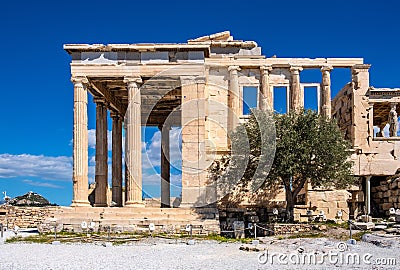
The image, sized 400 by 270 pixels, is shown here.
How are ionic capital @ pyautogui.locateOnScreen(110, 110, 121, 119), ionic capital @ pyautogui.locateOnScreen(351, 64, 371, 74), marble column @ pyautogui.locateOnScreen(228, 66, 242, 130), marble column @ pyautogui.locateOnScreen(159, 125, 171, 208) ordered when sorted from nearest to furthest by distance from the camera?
marble column @ pyautogui.locateOnScreen(228, 66, 242, 130)
ionic capital @ pyautogui.locateOnScreen(110, 110, 121, 119)
ionic capital @ pyautogui.locateOnScreen(351, 64, 371, 74)
marble column @ pyautogui.locateOnScreen(159, 125, 171, 208)

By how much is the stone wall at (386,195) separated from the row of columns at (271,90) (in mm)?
4883

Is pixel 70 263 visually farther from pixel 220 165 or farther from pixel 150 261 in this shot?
pixel 220 165

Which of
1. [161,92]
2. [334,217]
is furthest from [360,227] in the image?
[161,92]

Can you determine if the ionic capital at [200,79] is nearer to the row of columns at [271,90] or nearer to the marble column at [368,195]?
the row of columns at [271,90]

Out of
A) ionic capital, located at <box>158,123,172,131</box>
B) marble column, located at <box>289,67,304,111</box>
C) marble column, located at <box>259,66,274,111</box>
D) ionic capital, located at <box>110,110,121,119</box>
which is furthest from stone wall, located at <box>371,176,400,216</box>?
ionic capital, located at <box>110,110,121,119</box>

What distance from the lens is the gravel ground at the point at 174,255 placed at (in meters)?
14.1

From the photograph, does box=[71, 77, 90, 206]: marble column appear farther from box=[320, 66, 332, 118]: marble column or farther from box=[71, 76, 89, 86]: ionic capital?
box=[320, 66, 332, 118]: marble column

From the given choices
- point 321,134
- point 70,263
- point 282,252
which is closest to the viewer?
point 70,263

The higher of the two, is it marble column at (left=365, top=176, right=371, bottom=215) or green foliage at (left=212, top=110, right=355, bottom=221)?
green foliage at (left=212, top=110, right=355, bottom=221)

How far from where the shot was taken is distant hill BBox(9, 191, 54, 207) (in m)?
34.5

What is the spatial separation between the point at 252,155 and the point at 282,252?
1055 centimetres

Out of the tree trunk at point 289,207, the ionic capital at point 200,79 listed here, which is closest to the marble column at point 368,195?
the tree trunk at point 289,207

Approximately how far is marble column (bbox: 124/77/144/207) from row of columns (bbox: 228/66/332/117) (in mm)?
7776

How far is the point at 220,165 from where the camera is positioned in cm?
2861
